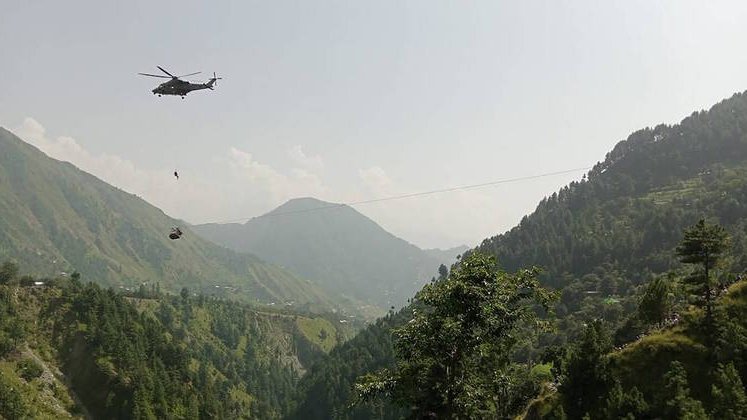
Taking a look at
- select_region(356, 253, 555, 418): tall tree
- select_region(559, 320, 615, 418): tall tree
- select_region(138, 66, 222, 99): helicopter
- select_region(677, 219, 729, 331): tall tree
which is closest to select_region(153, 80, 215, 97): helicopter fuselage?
select_region(138, 66, 222, 99): helicopter

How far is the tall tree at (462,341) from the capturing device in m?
21.4

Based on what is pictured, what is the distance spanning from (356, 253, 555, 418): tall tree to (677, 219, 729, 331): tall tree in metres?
36.7

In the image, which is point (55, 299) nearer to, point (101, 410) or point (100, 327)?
point (100, 327)

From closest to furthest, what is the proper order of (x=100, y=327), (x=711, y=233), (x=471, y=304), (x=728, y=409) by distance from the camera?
1. (x=471, y=304)
2. (x=728, y=409)
3. (x=711, y=233)
4. (x=100, y=327)

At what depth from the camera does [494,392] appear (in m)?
23.1

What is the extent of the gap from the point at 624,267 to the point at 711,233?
16255cm

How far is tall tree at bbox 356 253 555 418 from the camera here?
2144cm

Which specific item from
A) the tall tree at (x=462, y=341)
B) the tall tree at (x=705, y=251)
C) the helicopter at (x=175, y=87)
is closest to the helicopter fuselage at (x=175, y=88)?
the helicopter at (x=175, y=87)

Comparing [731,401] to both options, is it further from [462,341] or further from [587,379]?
[462,341]

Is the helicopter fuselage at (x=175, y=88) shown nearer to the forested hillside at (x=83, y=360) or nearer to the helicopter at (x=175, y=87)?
the helicopter at (x=175, y=87)

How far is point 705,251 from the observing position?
50812mm

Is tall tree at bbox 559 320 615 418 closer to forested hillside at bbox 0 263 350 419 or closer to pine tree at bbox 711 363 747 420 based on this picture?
pine tree at bbox 711 363 747 420

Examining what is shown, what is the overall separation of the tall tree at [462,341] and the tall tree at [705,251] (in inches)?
1444

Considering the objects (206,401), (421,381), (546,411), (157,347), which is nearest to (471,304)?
(421,381)
